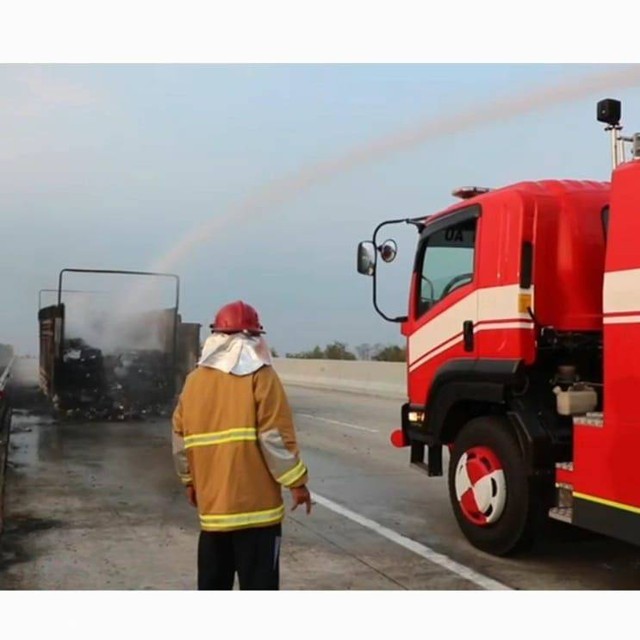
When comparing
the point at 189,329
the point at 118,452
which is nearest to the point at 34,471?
the point at 118,452

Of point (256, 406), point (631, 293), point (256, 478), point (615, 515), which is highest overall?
point (631, 293)

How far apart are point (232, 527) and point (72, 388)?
4952 millimetres

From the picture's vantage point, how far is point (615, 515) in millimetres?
3957

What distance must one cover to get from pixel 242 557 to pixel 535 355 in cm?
225

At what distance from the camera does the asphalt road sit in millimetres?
4531

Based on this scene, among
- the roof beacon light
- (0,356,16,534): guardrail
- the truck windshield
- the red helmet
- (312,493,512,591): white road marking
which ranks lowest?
(312,493,512,591): white road marking

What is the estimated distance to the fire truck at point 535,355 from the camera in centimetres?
405

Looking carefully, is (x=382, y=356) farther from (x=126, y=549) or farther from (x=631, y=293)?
(x=631, y=293)

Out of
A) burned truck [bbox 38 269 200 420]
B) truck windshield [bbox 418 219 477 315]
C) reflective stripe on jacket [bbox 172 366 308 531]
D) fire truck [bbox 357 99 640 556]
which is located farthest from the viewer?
burned truck [bbox 38 269 200 420]

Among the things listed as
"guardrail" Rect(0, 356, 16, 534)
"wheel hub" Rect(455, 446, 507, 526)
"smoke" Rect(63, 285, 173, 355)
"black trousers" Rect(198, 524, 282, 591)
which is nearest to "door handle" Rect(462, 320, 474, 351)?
"wheel hub" Rect(455, 446, 507, 526)

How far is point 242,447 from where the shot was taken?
3.29 m

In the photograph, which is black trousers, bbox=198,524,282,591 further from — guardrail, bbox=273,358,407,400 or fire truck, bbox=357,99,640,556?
fire truck, bbox=357,99,640,556

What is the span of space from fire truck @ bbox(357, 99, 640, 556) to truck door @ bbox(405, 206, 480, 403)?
0.01 meters

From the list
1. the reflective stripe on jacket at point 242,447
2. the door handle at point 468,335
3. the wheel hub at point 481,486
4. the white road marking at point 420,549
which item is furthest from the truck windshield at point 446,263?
the reflective stripe on jacket at point 242,447
